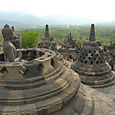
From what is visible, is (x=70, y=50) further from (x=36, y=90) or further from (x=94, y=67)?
(x=36, y=90)

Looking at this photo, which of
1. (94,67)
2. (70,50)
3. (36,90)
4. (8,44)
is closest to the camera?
(36,90)

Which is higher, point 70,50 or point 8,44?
point 8,44

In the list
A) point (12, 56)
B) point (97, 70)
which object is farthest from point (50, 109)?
point (97, 70)

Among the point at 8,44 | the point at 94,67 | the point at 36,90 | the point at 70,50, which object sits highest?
the point at 8,44

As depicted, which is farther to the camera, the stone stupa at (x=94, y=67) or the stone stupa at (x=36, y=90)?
the stone stupa at (x=94, y=67)

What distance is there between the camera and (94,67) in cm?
942

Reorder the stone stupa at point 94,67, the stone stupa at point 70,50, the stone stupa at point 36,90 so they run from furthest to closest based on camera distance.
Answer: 1. the stone stupa at point 70,50
2. the stone stupa at point 94,67
3. the stone stupa at point 36,90

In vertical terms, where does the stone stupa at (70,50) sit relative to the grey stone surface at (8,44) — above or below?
below

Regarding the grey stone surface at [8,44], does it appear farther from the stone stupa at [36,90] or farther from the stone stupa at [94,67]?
the stone stupa at [94,67]

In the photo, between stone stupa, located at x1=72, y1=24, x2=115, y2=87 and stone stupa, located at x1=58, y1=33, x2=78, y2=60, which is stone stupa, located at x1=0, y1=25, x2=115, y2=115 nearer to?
stone stupa, located at x1=72, y1=24, x2=115, y2=87

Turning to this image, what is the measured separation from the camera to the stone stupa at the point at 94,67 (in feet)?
30.3

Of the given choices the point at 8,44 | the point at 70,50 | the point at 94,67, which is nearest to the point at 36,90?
the point at 8,44

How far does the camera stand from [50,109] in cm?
378

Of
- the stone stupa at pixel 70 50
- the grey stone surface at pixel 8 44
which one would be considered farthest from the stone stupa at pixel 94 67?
the stone stupa at pixel 70 50
